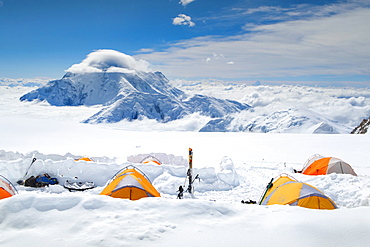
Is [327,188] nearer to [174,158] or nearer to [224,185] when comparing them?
[224,185]

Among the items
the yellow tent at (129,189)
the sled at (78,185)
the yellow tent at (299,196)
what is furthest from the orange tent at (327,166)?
the sled at (78,185)

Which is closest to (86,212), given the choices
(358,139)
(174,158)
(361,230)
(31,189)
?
(361,230)

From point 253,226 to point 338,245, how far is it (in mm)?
1354

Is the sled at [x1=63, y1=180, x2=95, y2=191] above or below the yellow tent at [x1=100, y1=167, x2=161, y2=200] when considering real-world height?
below

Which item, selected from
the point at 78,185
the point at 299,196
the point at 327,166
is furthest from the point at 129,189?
the point at 327,166

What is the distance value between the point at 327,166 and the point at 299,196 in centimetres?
713

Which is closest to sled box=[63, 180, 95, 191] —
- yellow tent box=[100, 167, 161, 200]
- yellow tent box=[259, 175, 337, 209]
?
yellow tent box=[100, 167, 161, 200]

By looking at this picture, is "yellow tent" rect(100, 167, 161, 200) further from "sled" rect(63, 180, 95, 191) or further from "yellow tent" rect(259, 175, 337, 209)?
"yellow tent" rect(259, 175, 337, 209)

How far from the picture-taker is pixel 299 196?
7.37m

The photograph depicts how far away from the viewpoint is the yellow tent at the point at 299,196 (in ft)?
23.6

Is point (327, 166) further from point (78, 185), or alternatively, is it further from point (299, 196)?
point (78, 185)

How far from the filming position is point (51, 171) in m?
12.4

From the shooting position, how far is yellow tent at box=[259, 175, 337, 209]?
721cm

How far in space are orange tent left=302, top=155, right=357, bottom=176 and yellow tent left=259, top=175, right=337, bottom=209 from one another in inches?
233
